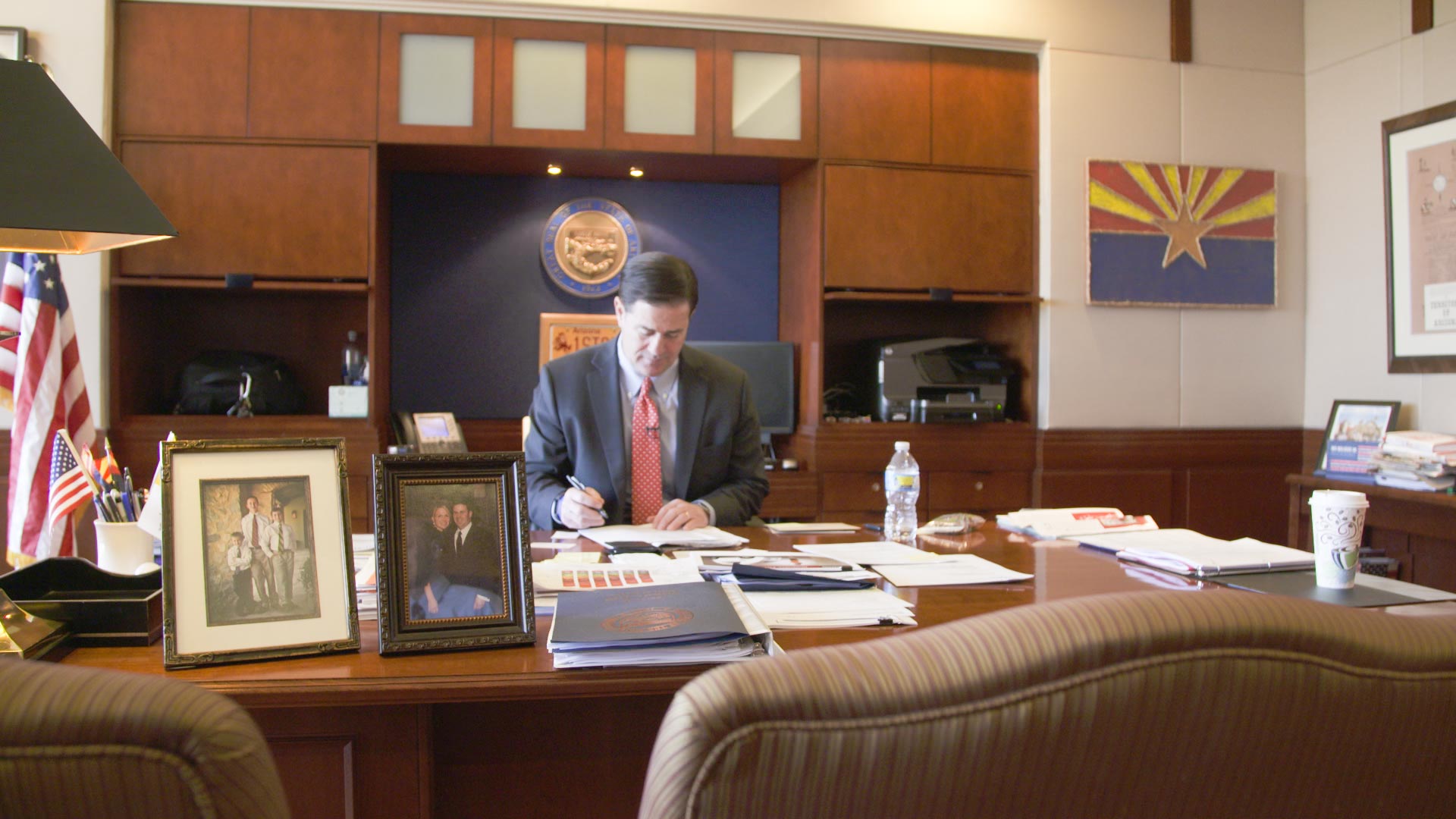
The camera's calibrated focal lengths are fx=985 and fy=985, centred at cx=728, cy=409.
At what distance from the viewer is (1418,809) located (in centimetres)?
56

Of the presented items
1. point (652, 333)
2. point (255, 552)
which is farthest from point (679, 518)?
point (255, 552)

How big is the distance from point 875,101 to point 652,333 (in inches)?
77.3

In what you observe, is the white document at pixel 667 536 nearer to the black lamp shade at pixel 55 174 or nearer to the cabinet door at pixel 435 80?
the black lamp shade at pixel 55 174

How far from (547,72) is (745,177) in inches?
37.9

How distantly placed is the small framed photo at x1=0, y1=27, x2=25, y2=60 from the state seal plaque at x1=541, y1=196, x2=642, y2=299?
1.89 m

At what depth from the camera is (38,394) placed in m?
3.10

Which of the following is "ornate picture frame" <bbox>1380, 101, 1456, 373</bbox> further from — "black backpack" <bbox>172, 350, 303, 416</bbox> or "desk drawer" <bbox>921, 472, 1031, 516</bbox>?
"black backpack" <bbox>172, 350, 303, 416</bbox>

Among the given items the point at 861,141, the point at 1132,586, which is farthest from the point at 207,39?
the point at 1132,586

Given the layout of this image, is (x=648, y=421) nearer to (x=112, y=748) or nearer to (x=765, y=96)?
(x=765, y=96)

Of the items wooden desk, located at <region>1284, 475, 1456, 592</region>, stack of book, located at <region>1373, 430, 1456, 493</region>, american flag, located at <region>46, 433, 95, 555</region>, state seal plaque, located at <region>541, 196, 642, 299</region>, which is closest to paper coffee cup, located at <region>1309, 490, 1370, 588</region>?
american flag, located at <region>46, 433, 95, 555</region>

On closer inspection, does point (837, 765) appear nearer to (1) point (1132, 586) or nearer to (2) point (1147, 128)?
(1) point (1132, 586)

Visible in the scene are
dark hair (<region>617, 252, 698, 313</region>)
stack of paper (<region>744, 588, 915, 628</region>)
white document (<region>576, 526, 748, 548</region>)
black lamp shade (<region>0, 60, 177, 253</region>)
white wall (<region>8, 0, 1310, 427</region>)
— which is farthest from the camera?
white wall (<region>8, 0, 1310, 427</region>)

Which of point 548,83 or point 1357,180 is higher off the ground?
point 548,83

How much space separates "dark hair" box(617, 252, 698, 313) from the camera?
2.39 metres
